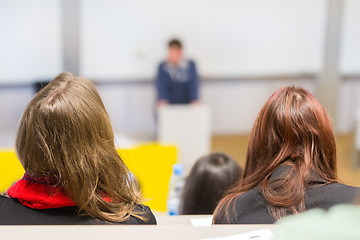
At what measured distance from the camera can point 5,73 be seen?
5.83m

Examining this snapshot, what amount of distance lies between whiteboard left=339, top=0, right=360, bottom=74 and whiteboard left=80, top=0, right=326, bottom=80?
1.04ft

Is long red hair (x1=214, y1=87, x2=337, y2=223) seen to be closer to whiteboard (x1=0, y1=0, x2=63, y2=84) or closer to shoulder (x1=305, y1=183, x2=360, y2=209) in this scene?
shoulder (x1=305, y1=183, x2=360, y2=209)

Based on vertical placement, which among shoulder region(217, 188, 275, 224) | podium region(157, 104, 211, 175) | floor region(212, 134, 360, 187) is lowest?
floor region(212, 134, 360, 187)

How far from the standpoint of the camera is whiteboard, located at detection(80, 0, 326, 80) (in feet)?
19.7

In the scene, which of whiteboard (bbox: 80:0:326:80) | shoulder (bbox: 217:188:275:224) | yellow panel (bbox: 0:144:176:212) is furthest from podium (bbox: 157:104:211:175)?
shoulder (bbox: 217:188:275:224)

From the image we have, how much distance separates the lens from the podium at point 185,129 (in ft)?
17.0

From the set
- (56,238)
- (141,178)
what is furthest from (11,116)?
(56,238)

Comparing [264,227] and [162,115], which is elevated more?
[264,227]

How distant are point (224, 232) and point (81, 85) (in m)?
0.66

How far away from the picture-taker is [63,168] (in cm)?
119

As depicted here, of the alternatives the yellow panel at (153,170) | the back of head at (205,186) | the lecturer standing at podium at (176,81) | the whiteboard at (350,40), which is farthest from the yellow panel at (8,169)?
the whiteboard at (350,40)

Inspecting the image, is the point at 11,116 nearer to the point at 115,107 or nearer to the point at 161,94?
the point at 115,107

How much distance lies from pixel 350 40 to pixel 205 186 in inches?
213

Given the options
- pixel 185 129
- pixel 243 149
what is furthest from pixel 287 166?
pixel 243 149
